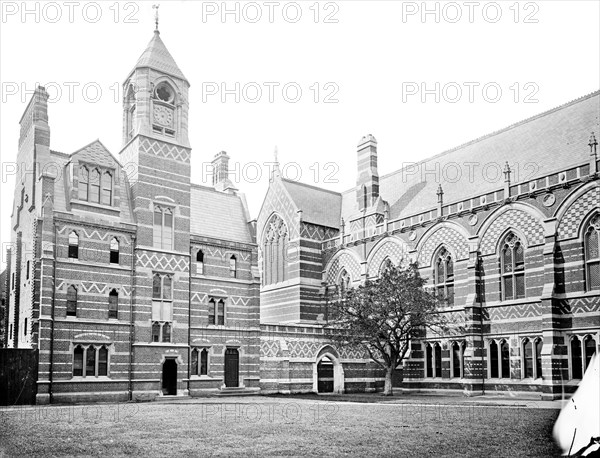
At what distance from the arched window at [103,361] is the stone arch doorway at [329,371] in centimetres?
1297

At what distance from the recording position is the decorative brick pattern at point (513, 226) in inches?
1375

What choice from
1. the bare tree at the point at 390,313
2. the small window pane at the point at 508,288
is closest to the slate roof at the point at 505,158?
the small window pane at the point at 508,288

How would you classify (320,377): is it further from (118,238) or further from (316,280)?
(118,238)

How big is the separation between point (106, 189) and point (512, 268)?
23314mm

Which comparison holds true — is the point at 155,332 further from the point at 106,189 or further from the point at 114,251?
the point at 106,189

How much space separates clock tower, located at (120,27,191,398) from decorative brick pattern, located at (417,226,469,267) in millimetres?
15014

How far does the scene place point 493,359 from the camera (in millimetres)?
36625

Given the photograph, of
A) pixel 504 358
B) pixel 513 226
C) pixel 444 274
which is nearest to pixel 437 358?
pixel 504 358

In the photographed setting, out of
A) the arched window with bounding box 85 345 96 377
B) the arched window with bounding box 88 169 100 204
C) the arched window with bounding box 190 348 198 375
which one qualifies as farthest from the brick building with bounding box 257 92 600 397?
the arched window with bounding box 88 169 100 204

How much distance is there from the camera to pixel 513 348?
115 ft

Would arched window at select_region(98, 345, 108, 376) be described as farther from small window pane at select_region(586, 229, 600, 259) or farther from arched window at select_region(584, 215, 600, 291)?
small window pane at select_region(586, 229, 600, 259)

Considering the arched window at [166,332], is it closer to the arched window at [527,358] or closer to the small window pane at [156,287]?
the small window pane at [156,287]

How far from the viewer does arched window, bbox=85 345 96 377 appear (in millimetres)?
33875

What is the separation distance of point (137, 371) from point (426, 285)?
60.6ft
